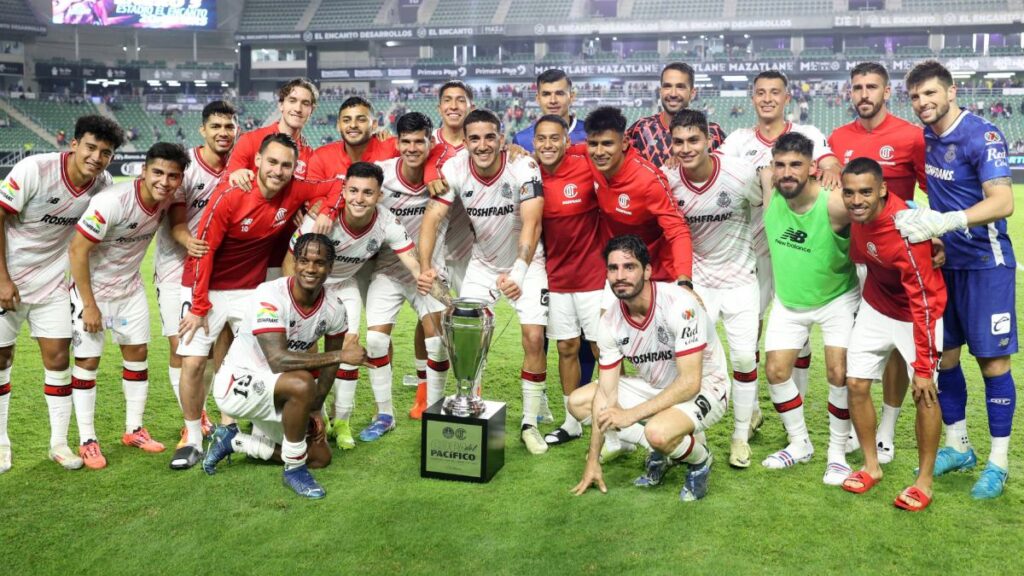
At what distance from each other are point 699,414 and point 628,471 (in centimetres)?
63

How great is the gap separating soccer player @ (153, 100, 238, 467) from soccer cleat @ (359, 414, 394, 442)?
3.68 feet

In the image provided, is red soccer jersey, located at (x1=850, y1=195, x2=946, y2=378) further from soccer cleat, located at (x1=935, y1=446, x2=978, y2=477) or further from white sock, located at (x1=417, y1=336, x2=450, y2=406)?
white sock, located at (x1=417, y1=336, x2=450, y2=406)

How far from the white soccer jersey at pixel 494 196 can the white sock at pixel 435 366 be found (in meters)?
0.70

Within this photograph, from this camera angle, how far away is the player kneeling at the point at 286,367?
427 centimetres

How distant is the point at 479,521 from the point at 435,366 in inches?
61.4

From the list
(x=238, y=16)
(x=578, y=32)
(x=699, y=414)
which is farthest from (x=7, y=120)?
(x=699, y=414)

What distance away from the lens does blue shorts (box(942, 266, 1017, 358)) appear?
4.22m

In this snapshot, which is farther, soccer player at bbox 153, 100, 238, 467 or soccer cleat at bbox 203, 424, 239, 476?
soccer player at bbox 153, 100, 238, 467

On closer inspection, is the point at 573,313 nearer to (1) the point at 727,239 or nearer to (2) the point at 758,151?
(1) the point at 727,239

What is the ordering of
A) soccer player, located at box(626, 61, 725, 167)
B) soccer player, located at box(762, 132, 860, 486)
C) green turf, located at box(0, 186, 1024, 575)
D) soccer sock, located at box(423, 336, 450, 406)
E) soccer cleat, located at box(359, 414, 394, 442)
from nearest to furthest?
green turf, located at box(0, 186, 1024, 575), soccer player, located at box(762, 132, 860, 486), soccer cleat, located at box(359, 414, 394, 442), soccer sock, located at box(423, 336, 450, 406), soccer player, located at box(626, 61, 725, 167)

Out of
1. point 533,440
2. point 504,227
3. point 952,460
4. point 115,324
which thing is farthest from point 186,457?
point 952,460

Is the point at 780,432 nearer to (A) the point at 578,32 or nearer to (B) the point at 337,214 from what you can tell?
(B) the point at 337,214

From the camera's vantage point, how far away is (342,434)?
503 centimetres

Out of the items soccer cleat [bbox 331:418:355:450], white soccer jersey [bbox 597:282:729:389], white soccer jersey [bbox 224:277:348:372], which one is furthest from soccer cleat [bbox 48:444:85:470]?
white soccer jersey [bbox 597:282:729:389]
